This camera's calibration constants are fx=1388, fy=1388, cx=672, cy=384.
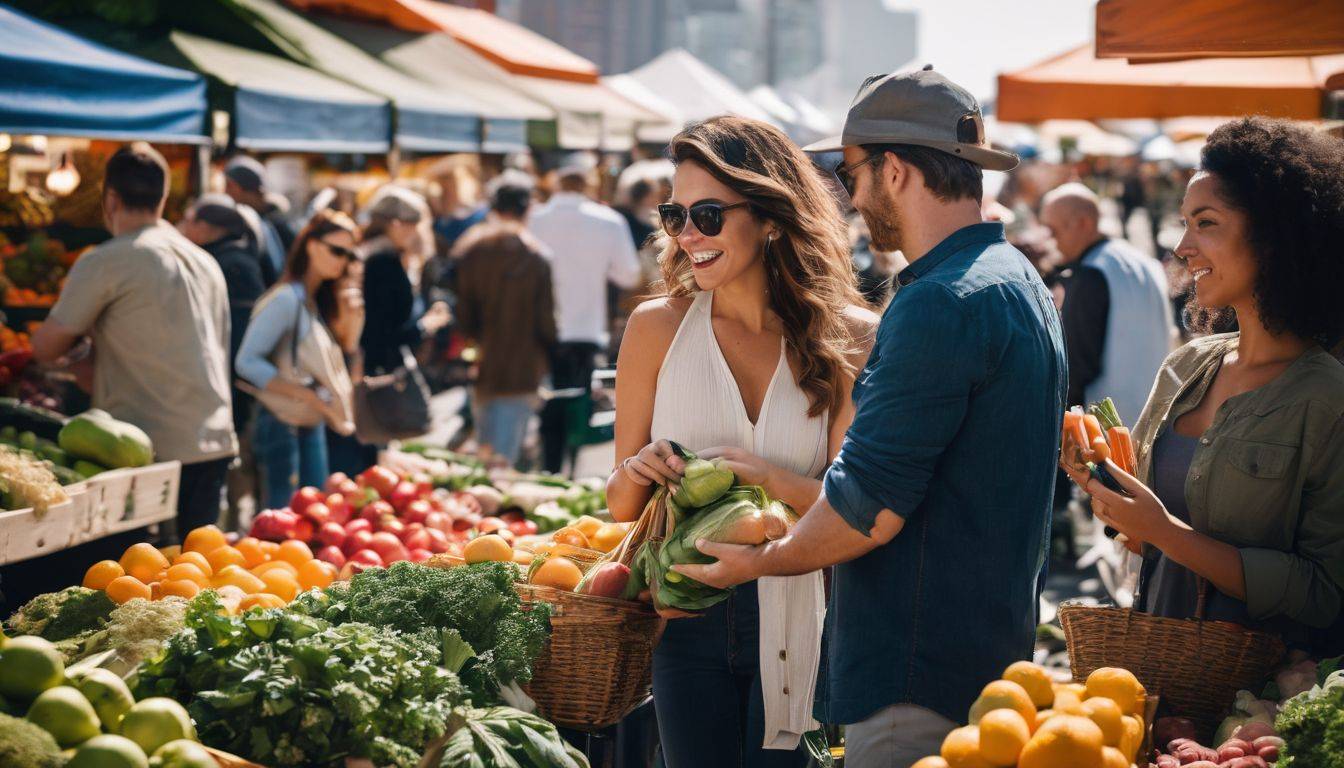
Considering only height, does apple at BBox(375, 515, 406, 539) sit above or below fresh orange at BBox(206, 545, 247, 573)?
below

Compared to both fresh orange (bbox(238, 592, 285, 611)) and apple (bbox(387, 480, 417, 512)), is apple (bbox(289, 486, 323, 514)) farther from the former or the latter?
fresh orange (bbox(238, 592, 285, 611))

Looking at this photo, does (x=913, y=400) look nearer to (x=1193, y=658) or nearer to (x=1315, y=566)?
(x=1193, y=658)

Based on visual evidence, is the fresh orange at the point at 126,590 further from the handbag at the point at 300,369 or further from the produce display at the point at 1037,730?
the handbag at the point at 300,369

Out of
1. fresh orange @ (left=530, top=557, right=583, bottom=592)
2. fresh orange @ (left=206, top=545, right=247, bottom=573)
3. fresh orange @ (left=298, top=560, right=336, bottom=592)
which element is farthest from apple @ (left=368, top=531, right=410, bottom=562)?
fresh orange @ (left=530, top=557, right=583, bottom=592)

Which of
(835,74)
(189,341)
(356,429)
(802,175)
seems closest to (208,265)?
(189,341)

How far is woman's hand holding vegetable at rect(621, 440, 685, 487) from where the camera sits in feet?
10.4

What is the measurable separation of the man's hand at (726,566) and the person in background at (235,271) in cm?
567

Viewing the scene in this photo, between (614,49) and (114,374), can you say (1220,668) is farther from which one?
(614,49)

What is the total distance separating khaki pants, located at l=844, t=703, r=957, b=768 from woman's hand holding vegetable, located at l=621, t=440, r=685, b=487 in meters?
0.76

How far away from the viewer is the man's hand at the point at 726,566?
9.41 ft

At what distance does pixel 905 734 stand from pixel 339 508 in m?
3.48

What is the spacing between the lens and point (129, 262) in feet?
19.7

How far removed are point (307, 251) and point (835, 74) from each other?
137m

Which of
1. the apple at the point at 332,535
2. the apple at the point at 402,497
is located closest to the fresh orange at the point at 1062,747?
the apple at the point at 332,535
